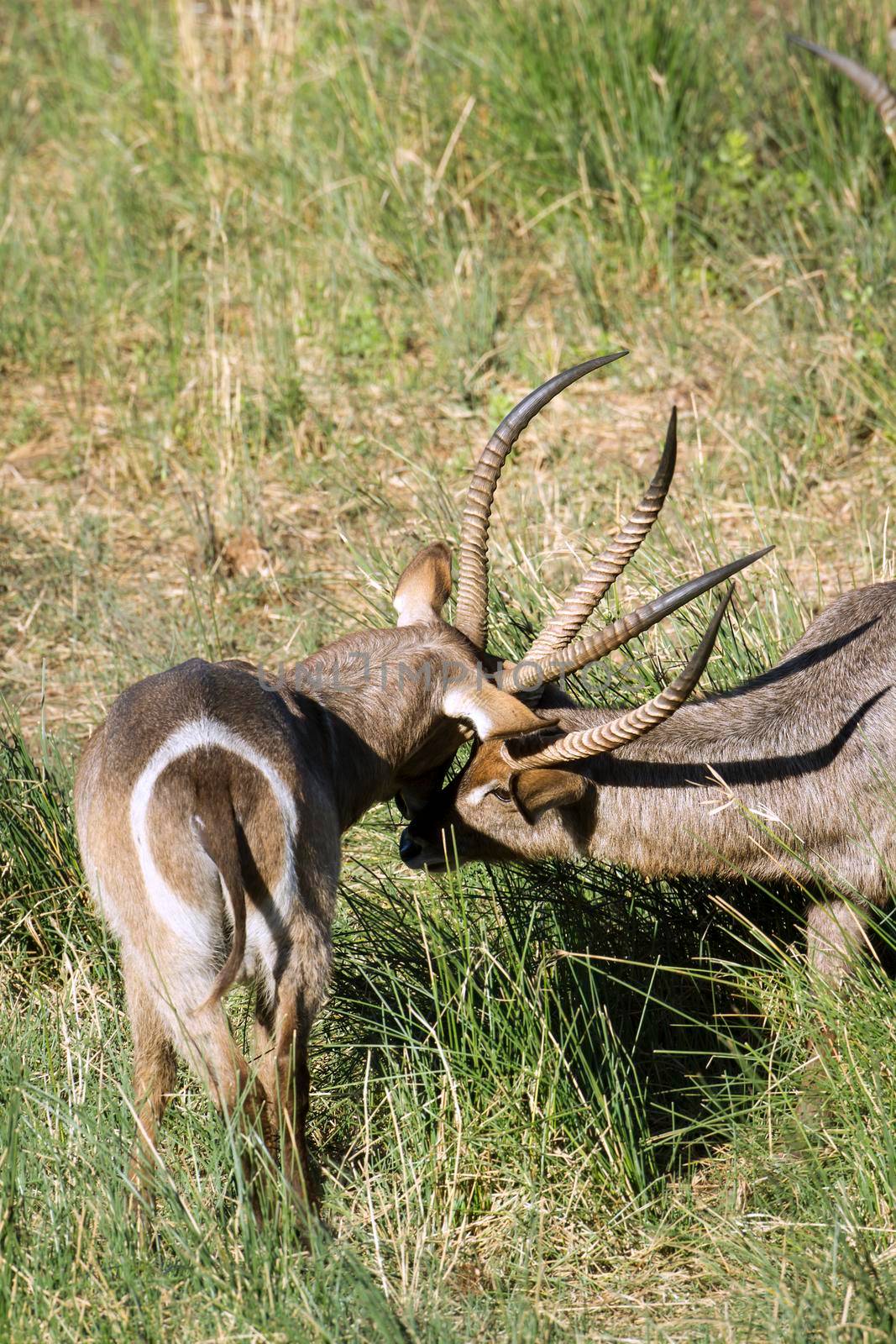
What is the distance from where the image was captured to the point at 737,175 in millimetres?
6977

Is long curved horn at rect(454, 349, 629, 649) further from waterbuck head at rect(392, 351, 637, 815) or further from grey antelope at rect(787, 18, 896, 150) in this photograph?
grey antelope at rect(787, 18, 896, 150)

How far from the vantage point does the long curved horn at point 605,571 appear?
11.0ft

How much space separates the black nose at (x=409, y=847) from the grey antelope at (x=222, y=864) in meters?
0.33

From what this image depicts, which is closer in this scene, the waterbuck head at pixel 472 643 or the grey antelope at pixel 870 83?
the waterbuck head at pixel 472 643

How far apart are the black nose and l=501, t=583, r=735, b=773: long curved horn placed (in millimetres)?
325

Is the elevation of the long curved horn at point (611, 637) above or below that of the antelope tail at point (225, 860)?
above

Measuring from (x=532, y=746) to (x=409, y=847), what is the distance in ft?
1.34

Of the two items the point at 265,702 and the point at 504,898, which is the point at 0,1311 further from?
the point at 504,898

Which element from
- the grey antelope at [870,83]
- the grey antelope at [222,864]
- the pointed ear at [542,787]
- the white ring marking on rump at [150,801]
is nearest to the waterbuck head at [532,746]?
the pointed ear at [542,787]

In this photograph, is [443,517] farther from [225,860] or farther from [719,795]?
[225,860]

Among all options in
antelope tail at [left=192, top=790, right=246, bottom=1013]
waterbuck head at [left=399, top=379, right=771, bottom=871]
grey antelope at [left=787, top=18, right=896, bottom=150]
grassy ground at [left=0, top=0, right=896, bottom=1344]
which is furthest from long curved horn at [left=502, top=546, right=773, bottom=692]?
grey antelope at [left=787, top=18, right=896, bottom=150]

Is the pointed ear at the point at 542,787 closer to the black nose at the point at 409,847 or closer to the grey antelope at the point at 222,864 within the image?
the grey antelope at the point at 222,864

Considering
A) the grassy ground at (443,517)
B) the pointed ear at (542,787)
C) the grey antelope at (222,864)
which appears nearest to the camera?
the grey antelope at (222,864)

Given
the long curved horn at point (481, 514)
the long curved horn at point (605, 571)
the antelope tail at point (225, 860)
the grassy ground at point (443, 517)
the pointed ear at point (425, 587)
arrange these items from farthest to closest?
the pointed ear at point (425, 587) < the long curved horn at point (481, 514) < the long curved horn at point (605, 571) < the grassy ground at point (443, 517) < the antelope tail at point (225, 860)
